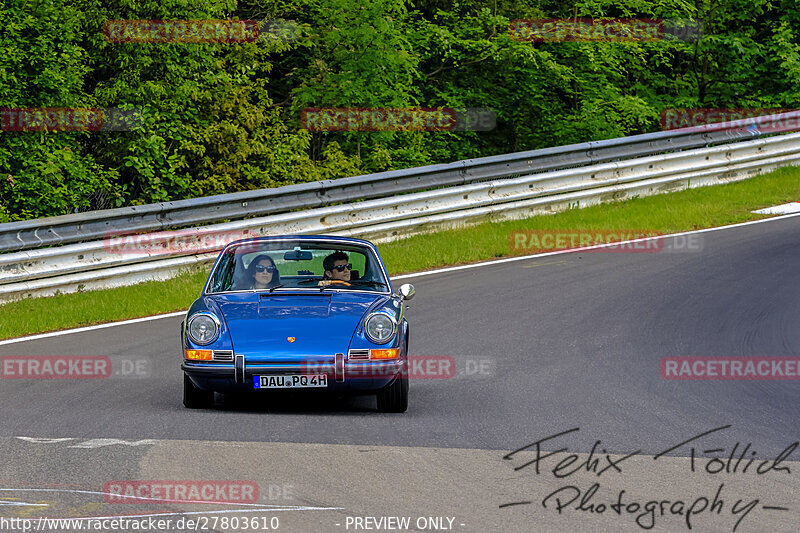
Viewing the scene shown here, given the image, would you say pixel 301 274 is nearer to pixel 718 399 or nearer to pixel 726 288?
pixel 718 399

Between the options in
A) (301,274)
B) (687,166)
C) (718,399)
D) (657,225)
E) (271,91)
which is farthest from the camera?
(271,91)

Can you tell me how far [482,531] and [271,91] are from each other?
22021 millimetres

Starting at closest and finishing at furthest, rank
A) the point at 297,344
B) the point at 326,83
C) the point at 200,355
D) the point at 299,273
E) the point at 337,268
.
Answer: the point at 297,344, the point at 200,355, the point at 337,268, the point at 299,273, the point at 326,83

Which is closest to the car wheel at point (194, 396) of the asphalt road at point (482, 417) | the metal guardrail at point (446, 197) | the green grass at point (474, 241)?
the asphalt road at point (482, 417)

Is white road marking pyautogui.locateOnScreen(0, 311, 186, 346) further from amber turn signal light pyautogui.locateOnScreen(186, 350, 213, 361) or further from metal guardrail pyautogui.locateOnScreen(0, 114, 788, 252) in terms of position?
amber turn signal light pyautogui.locateOnScreen(186, 350, 213, 361)

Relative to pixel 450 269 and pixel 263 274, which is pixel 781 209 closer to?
pixel 450 269

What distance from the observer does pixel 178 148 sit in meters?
21.0

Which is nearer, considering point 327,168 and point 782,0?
point 327,168

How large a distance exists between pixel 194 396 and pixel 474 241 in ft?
28.3

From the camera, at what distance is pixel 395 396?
27.5 feet

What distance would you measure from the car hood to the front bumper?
65 mm

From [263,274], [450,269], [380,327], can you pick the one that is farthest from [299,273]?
[450,269]

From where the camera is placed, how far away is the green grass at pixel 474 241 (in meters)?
13.3

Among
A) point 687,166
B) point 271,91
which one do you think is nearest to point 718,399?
point 687,166
